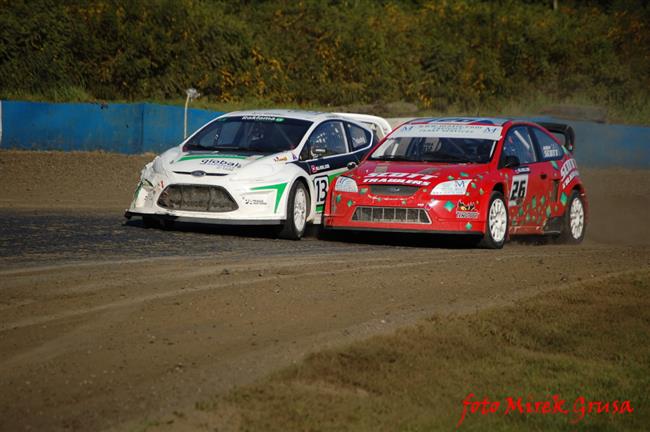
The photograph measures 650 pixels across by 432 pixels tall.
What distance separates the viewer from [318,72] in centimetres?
4209

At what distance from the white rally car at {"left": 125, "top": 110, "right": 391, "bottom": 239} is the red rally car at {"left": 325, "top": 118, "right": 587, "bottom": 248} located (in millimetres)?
548

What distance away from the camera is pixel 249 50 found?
134 feet

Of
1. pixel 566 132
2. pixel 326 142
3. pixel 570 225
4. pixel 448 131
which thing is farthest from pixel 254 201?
pixel 566 132

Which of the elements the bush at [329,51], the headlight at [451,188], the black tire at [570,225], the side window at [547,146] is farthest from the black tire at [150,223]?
the bush at [329,51]

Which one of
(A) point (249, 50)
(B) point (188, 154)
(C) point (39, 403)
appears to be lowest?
(C) point (39, 403)

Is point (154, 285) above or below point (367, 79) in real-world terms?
below

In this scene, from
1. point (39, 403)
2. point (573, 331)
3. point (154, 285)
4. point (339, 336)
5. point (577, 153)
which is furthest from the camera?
point (577, 153)

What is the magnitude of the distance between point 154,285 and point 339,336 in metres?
2.21

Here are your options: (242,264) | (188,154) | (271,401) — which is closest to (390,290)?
(242,264)

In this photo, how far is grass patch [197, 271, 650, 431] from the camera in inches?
234

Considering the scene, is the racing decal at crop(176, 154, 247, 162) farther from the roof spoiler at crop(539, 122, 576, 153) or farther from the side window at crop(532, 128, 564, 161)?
the roof spoiler at crop(539, 122, 576, 153)

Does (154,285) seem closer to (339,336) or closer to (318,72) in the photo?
(339,336)

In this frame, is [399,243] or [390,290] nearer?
[390,290]

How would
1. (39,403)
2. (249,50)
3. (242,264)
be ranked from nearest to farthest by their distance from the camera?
1. (39,403)
2. (242,264)
3. (249,50)
